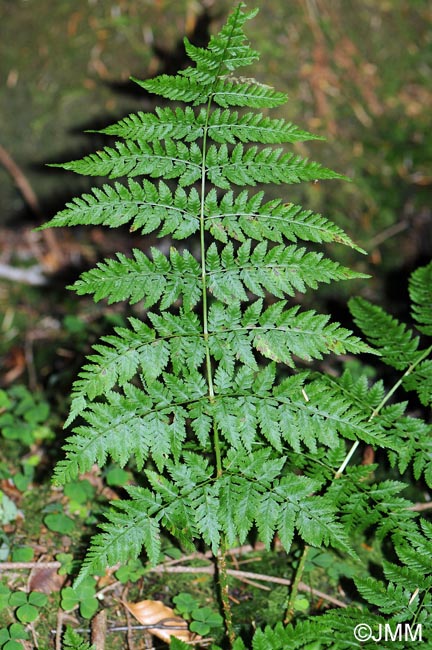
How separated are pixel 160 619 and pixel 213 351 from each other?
1186 mm

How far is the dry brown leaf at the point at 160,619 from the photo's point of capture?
2.50 m

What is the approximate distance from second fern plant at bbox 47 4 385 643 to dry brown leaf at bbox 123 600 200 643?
28cm

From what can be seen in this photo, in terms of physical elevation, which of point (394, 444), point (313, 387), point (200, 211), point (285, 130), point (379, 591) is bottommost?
point (379, 591)

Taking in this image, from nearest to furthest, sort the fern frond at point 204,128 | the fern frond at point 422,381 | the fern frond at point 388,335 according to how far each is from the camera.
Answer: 1. the fern frond at point 204,128
2. the fern frond at point 422,381
3. the fern frond at point 388,335

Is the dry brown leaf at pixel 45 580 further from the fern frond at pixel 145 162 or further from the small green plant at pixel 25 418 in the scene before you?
the fern frond at pixel 145 162

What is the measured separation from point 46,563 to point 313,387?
4.65 ft

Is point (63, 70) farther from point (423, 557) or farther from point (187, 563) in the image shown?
point (423, 557)

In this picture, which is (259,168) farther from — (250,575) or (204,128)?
(250,575)

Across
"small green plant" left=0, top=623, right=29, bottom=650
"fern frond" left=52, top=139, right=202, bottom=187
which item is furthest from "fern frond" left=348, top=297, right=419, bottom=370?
"small green plant" left=0, top=623, right=29, bottom=650

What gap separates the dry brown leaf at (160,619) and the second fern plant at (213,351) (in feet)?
0.93

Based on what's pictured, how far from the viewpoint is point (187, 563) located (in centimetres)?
277

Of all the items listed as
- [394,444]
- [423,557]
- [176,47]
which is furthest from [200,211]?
[176,47]

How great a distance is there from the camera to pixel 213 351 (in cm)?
223

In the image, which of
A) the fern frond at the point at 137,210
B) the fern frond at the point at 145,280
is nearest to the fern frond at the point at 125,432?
the fern frond at the point at 145,280
